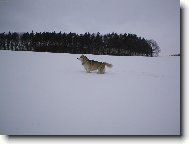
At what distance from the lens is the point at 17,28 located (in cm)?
298

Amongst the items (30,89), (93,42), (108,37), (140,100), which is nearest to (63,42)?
(93,42)

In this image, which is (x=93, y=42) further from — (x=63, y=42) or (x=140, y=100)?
(x=140, y=100)

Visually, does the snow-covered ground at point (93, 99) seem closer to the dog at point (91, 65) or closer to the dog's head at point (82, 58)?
the dog at point (91, 65)

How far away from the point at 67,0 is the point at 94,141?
6.13 ft

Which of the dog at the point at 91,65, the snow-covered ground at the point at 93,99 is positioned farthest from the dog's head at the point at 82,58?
the snow-covered ground at the point at 93,99

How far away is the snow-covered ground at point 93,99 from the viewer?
2383mm

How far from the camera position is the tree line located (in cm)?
291

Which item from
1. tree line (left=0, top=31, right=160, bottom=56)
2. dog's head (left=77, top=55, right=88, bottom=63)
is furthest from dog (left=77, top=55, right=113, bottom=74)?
tree line (left=0, top=31, right=160, bottom=56)

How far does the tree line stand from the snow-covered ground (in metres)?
0.11

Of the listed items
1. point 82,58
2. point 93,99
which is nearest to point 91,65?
point 82,58

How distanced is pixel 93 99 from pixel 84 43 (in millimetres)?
888

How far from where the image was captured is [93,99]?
8.20ft

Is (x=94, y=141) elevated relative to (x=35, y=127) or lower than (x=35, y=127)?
lower

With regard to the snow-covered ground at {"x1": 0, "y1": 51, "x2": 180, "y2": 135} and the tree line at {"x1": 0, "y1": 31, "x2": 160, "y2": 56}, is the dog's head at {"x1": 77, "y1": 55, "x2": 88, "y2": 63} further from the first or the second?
the snow-covered ground at {"x1": 0, "y1": 51, "x2": 180, "y2": 135}
